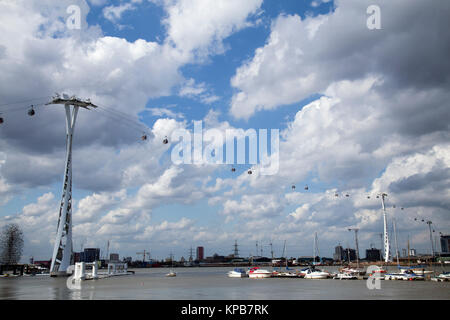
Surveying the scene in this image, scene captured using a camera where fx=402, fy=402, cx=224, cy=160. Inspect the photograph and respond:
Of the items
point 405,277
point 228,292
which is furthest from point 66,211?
point 405,277

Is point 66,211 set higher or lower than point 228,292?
higher

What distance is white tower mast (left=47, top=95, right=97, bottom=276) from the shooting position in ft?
313

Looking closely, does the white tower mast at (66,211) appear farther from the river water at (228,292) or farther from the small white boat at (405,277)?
the small white boat at (405,277)

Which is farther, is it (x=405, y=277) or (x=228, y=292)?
(x=405, y=277)

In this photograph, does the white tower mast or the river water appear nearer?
the river water

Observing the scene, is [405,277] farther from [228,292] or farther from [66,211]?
[66,211]

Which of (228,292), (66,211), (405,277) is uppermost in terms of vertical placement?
(66,211)

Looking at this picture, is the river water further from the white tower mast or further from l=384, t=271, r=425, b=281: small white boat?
l=384, t=271, r=425, b=281: small white boat

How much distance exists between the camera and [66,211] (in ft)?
316

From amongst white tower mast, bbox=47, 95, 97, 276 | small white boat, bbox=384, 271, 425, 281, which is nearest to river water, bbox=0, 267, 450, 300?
white tower mast, bbox=47, 95, 97, 276

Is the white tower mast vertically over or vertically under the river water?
over
